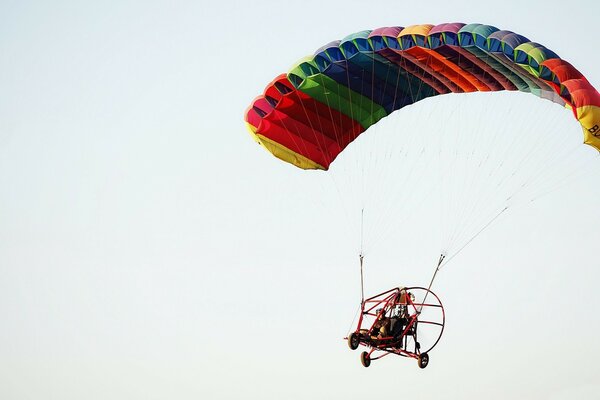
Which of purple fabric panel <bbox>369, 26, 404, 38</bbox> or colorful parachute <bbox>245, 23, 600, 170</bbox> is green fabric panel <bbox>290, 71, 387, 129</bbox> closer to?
colorful parachute <bbox>245, 23, 600, 170</bbox>

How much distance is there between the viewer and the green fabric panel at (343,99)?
3319 cm

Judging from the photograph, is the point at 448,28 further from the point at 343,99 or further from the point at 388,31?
the point at 343,99

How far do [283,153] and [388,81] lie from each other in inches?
133

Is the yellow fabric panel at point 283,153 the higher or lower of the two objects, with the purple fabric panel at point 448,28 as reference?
lower

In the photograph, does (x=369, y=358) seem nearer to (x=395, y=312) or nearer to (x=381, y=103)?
(x=395, y=312)

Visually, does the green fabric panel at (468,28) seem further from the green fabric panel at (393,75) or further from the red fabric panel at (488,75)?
the green fabric panel at (393,75)

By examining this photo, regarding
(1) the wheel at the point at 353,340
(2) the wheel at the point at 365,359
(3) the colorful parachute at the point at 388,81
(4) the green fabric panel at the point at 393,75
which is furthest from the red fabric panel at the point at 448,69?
(2) the wheel at the point at 365,359

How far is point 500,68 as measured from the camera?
1215 inches

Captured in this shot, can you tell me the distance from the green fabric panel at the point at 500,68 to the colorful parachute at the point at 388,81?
0.02 m

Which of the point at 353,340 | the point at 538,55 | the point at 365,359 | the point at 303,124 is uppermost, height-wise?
the point at 303,124

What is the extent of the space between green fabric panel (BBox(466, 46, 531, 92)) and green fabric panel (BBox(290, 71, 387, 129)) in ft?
13.2

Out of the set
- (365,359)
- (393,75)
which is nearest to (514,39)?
(393,75)

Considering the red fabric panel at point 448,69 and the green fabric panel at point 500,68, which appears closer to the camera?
the green fabric panel at point 500,68

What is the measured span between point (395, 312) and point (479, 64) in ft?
19.4
